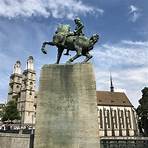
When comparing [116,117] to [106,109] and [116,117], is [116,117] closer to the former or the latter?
[116,117]

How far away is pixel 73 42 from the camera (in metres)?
12.0

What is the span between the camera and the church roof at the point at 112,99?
8768cm

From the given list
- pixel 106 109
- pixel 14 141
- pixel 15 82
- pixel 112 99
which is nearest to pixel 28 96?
pixel 15 82

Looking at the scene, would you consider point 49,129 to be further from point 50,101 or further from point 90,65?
point 90,65

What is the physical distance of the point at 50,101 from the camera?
11078 millimetres

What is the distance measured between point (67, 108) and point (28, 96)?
87.4 meters

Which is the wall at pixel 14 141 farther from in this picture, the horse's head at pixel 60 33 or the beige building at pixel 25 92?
the beige building at pixel 25 92

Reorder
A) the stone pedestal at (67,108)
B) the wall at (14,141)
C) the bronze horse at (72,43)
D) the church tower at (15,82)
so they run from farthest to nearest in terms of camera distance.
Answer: the church tower at (15,82), the wall at (14,141), the bronze horse at (72,43), the stone pedestal at (67,108)

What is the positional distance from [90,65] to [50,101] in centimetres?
255

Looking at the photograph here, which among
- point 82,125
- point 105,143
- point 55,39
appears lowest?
point 105,143

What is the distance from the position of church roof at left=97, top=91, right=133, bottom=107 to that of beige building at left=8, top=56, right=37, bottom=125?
26989 millimetres

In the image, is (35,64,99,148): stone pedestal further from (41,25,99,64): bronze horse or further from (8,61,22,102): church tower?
(8,61,22,102): church tower

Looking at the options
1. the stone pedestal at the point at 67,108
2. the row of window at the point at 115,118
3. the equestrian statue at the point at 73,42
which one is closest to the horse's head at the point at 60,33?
the equestrian statue at the point at 73,42

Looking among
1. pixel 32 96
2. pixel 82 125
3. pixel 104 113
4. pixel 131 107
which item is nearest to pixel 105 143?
pixel 82 125
